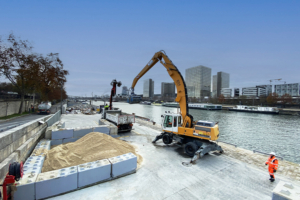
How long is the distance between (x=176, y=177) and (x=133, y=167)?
189 centimetres

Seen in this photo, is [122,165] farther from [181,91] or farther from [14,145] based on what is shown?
[181,91]

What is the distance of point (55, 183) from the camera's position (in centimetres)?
470

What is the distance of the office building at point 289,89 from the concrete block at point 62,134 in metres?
170

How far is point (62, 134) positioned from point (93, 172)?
5.82 metres

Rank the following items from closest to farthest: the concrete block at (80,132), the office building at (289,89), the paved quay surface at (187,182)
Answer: the paved quay surface at (187,182) < the concrete block at (80,132) < the office building at (289,89)

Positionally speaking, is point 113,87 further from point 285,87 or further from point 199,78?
point 285,87

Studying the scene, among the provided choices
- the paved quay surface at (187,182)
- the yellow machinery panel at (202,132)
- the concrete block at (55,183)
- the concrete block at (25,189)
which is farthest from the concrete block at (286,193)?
the concrete block at (25,189)

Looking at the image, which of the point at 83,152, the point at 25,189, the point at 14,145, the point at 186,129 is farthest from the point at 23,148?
the point at 186,129

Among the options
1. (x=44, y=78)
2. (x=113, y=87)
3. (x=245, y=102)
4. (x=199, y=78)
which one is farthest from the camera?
(x=199, y=78)

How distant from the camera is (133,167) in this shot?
6375mm

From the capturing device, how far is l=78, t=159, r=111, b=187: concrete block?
5.16 metres

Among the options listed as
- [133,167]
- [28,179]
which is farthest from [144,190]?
[28,179]

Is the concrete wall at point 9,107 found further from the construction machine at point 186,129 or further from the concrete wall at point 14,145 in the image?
the construction machine at point 186,129

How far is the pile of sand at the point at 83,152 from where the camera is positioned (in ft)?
Answer: 20.4
